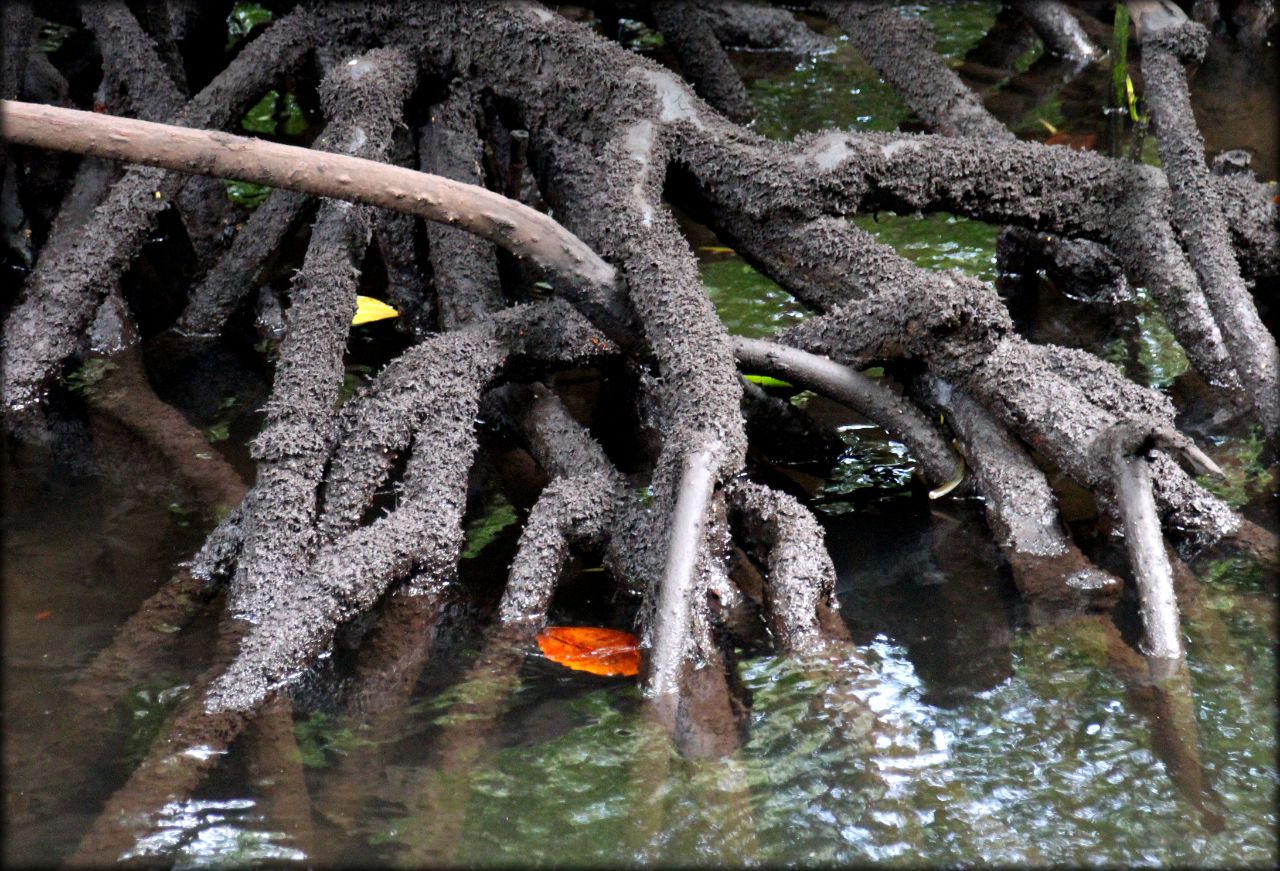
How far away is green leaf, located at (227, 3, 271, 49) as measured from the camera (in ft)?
20.7

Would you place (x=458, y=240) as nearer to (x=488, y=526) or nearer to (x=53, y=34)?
(x=488, y=526)

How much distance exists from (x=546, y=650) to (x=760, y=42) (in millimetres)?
4846

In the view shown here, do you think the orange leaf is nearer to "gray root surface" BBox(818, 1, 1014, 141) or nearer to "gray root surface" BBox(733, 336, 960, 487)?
"gray root surface" BBox(733, 336, 960, 487)

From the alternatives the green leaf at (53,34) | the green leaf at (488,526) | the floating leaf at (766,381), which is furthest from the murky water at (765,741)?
the green leaf at (53,34)

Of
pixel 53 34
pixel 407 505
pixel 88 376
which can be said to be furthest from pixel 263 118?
pixel 407 505

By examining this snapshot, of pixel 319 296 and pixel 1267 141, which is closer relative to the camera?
pixel 319 296

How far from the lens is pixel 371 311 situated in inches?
164

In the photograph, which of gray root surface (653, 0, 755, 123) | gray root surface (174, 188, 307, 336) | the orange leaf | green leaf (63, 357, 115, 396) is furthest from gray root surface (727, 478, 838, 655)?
gray root surface (653, 0, 755, 123)

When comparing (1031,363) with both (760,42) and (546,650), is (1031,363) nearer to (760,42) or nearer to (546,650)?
(546,650)

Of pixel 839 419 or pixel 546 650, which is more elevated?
pixel 839 419

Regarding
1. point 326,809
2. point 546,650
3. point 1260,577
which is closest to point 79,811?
point 326,809

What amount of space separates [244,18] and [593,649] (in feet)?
16.6

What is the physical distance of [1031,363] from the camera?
2949 mm

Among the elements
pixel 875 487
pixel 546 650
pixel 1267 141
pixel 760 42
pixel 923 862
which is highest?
pixel 760 42
